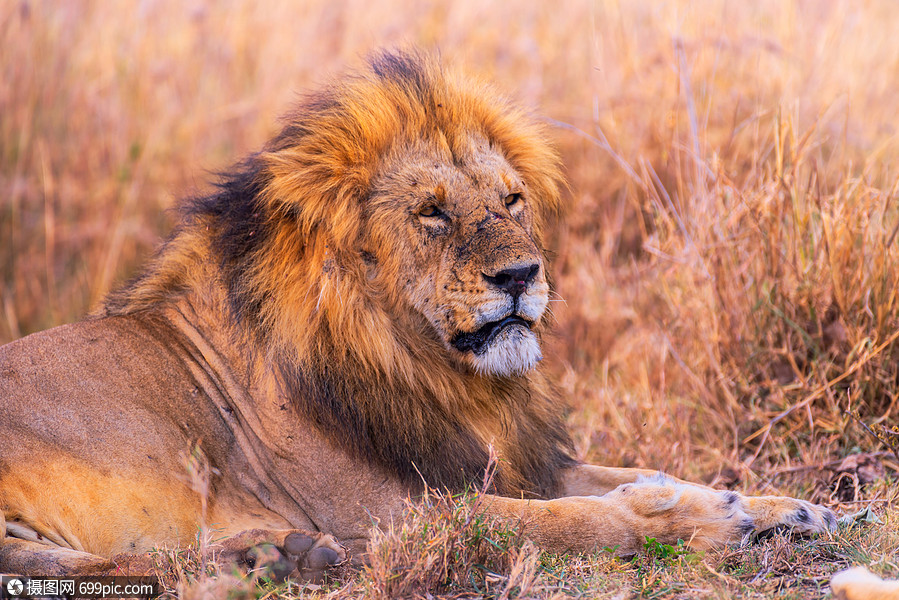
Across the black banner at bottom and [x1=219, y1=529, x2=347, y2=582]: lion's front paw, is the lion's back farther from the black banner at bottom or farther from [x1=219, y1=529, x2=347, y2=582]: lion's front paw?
[x1=219, y1=529, x2=347, y2=582]: lion's front paw

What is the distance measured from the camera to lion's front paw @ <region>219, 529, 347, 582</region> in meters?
2.52

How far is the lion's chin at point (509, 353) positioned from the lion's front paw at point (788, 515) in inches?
32.0

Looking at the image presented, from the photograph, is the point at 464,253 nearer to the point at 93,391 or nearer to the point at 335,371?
the point at 335,371

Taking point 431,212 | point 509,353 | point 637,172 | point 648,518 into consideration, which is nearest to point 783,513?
point 648,518

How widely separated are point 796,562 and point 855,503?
2.60 feet

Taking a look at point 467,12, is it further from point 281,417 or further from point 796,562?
point 796,562

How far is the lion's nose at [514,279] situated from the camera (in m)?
2.83

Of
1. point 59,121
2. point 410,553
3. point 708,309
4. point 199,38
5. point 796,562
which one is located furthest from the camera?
point 199,38

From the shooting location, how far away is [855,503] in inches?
129

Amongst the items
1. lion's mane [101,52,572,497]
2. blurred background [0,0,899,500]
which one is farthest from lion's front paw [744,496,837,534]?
lion's mane [101,52,572,497]

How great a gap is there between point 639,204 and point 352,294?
257 cm

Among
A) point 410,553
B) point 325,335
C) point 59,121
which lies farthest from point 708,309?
point 59,121

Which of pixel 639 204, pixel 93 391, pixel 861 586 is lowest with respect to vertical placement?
pixel 861 586

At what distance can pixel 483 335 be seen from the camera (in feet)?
9.54
